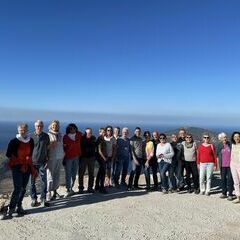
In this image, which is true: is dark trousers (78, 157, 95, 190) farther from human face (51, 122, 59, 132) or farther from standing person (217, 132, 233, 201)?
standing person (217, 132, 233, 201)

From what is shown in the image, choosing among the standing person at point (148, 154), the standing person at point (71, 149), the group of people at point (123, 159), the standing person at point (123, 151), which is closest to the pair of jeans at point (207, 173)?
the group of people at point (123, 159)

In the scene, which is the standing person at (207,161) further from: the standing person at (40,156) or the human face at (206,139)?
the standing person at (40,156)

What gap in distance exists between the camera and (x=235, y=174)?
12141 millimetres

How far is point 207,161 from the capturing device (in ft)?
42.7

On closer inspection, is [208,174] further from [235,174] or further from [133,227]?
[133,227]

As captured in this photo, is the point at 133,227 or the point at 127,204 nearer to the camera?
the point at 133,227

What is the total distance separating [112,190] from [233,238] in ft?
17.3

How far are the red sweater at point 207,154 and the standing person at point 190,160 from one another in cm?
34

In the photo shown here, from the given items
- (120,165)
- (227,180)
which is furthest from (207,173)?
(120,165)

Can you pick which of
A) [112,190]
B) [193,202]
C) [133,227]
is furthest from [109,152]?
[133,227]

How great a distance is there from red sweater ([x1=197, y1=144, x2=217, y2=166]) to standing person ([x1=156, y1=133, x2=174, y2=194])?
38.8 inches

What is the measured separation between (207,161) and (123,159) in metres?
2.90

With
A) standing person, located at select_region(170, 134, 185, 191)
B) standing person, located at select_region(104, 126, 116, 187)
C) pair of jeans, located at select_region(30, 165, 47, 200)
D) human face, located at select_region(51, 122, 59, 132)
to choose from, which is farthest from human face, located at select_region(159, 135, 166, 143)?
pair of jeans, located at select_region(30, 165, 47, 200)

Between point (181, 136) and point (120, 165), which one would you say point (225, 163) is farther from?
point (120, 165)
